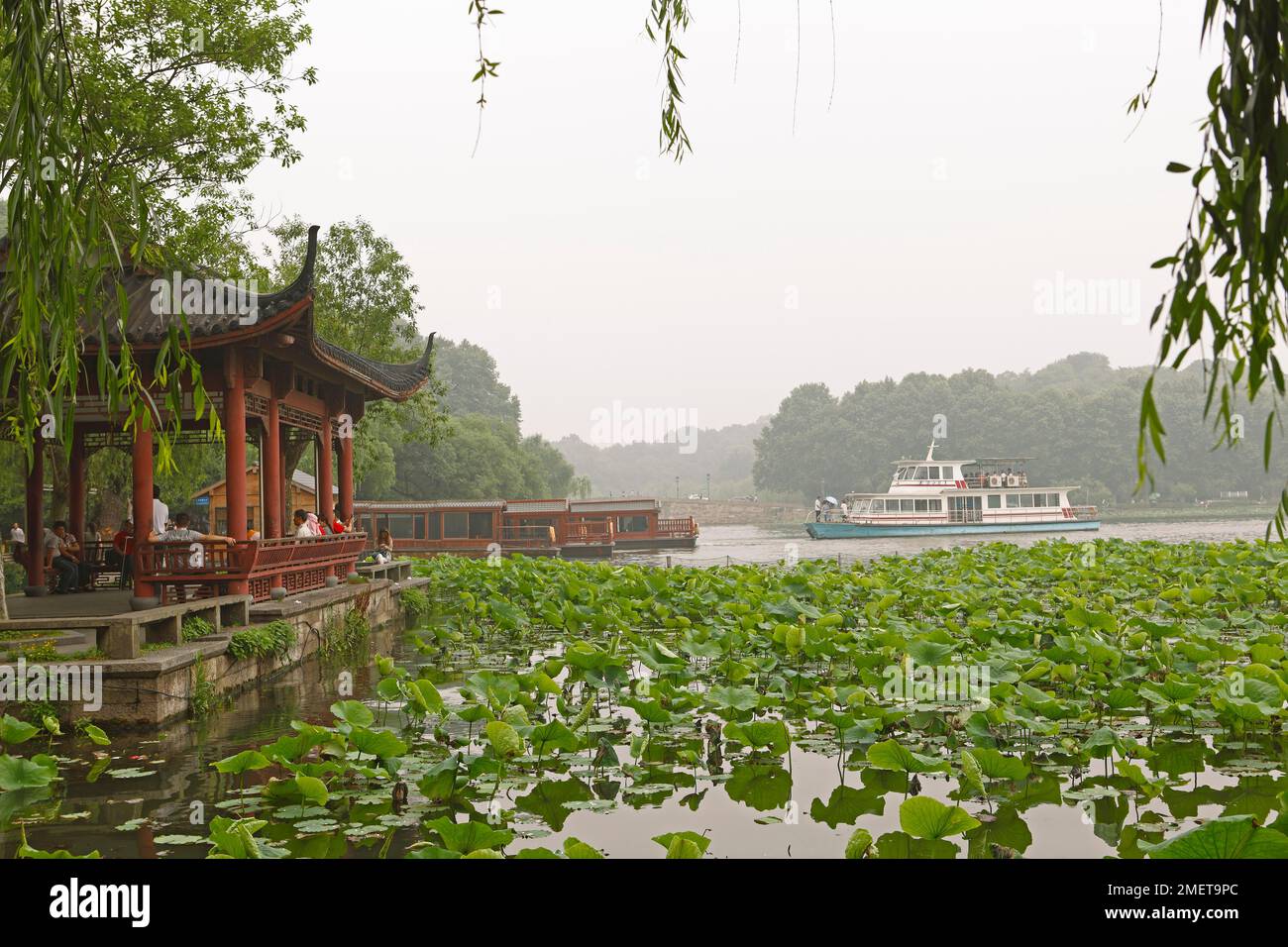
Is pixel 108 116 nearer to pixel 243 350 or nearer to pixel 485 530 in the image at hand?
pixel 243 350

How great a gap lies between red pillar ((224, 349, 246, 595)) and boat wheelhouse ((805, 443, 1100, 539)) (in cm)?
3327

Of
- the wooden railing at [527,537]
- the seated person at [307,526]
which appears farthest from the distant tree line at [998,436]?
the seated person at [307,526]

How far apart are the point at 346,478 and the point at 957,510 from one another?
32.2m

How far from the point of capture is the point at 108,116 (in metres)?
12.3

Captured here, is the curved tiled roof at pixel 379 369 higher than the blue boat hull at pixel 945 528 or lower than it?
higher

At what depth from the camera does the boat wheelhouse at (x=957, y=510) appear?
41.2 metres

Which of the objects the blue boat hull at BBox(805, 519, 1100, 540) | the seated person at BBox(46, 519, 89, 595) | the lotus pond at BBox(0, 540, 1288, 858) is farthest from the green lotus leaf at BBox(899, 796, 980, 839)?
the blue boat hull at BBox(805, 519, 1100, 540)

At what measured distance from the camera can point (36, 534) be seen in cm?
1216

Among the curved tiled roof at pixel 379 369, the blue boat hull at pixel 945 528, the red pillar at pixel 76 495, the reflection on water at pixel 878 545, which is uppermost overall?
the curved tiled roof at pixel 379 369

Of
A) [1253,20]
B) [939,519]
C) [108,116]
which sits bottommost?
[939,519]

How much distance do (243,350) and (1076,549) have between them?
41.6 ft

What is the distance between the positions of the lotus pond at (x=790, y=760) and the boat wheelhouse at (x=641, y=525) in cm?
2783

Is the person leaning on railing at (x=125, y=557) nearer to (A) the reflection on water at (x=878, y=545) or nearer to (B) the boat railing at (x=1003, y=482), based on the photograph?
(A) the reflection on water at (x=878, y=545)
